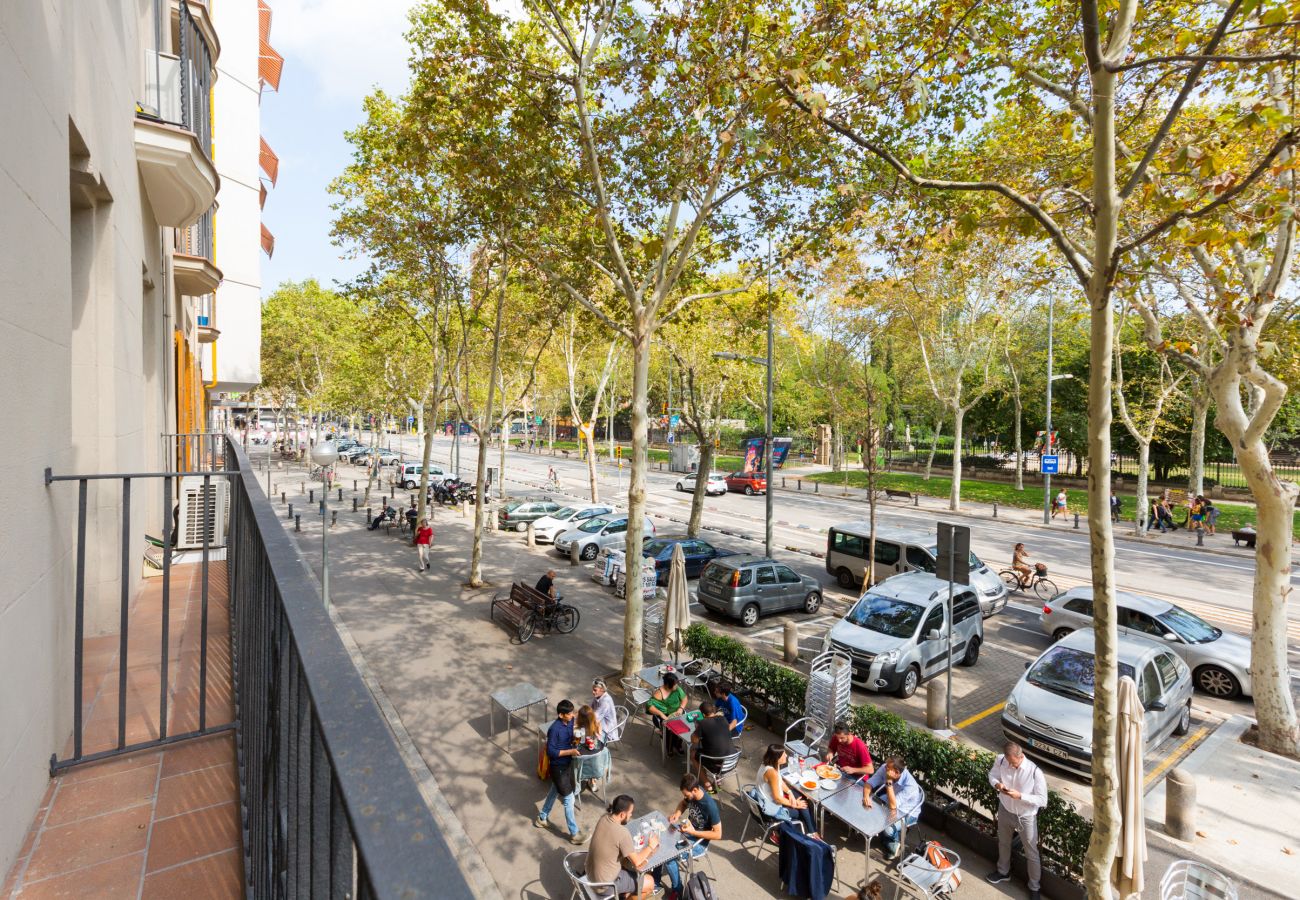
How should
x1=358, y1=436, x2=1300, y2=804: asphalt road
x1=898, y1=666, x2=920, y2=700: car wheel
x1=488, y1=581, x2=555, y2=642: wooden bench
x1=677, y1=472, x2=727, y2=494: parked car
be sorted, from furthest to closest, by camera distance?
x1=677, y1=472, x2=727, y2=494: parked car < x1=488, y1=581, x2=555, y2=642: wooden bench < x1=898, y1=666, x2=920, y2=700: car wheel < x1=358, y1=436, x2=1300, y2=804: asphalt road

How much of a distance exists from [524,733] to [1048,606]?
12.1m

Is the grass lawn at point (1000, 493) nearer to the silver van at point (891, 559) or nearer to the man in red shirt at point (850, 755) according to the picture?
the silver van at point (891, 559)

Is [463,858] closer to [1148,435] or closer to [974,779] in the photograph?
[974,779]

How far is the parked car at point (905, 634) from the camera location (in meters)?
11.6

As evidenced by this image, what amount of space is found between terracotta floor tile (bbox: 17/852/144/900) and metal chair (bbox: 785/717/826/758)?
7.28 meters

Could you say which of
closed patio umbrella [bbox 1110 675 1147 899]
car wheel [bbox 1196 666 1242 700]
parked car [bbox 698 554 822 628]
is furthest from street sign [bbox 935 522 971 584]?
car wheel [bbox 1196 666 1242 700]

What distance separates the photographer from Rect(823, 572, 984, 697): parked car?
1156 cm

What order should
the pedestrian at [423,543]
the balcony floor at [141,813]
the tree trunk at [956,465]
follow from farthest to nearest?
the tree trunk at [956,465]
the pedestrian at [423,543]
the balcony floor at [141,813]

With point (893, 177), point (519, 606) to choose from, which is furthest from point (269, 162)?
point (893, 177)

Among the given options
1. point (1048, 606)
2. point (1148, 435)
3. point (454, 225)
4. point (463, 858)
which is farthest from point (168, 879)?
point (1148, 435)

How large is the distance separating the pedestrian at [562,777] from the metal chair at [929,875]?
3.44m

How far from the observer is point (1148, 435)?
2609cm

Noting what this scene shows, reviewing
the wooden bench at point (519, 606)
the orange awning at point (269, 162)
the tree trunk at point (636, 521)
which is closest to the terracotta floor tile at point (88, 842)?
the tree trunk at point (636, 521)

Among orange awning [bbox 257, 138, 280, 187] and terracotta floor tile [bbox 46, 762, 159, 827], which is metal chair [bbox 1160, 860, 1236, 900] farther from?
orange awning [bbox 257, 138, 280, 187]
